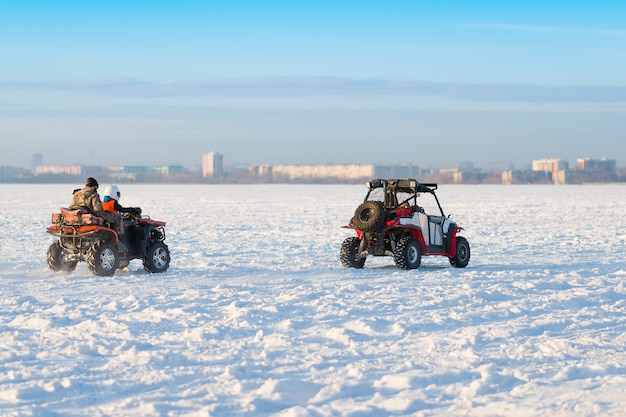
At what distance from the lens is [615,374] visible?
7.00 meters

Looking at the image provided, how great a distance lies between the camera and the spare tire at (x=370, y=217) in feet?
50.4

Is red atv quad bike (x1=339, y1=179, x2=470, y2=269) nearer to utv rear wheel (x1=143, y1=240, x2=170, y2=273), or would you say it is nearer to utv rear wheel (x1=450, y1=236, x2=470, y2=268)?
utv rear wheel (x1=450, y1=236, x2=470, y2=268)

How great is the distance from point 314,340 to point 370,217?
7.19 metres

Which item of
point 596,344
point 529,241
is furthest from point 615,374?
point 529,241

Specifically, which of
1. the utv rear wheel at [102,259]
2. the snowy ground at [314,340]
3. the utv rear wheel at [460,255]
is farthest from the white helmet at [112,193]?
the utv rear wheel at [460,255]

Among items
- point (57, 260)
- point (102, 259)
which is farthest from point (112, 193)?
point (57, 260)

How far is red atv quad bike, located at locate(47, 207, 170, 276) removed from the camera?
46.4 ft

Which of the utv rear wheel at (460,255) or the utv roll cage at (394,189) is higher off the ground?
the utv roll cage at (394,189)

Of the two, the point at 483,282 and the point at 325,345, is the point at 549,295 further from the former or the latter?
the point at 325,345

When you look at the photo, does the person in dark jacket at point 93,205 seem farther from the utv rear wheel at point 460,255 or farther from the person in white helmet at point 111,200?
the utv rear wheel at point 460,255

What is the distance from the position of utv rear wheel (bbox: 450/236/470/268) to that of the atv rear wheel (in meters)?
6.37

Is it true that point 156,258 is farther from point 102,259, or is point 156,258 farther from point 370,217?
point 370,217

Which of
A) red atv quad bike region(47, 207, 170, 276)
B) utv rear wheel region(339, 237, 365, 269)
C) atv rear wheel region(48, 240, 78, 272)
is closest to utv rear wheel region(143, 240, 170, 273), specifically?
red atv quad bike region(47, 207, 170, 276)

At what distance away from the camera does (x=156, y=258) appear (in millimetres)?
14828
